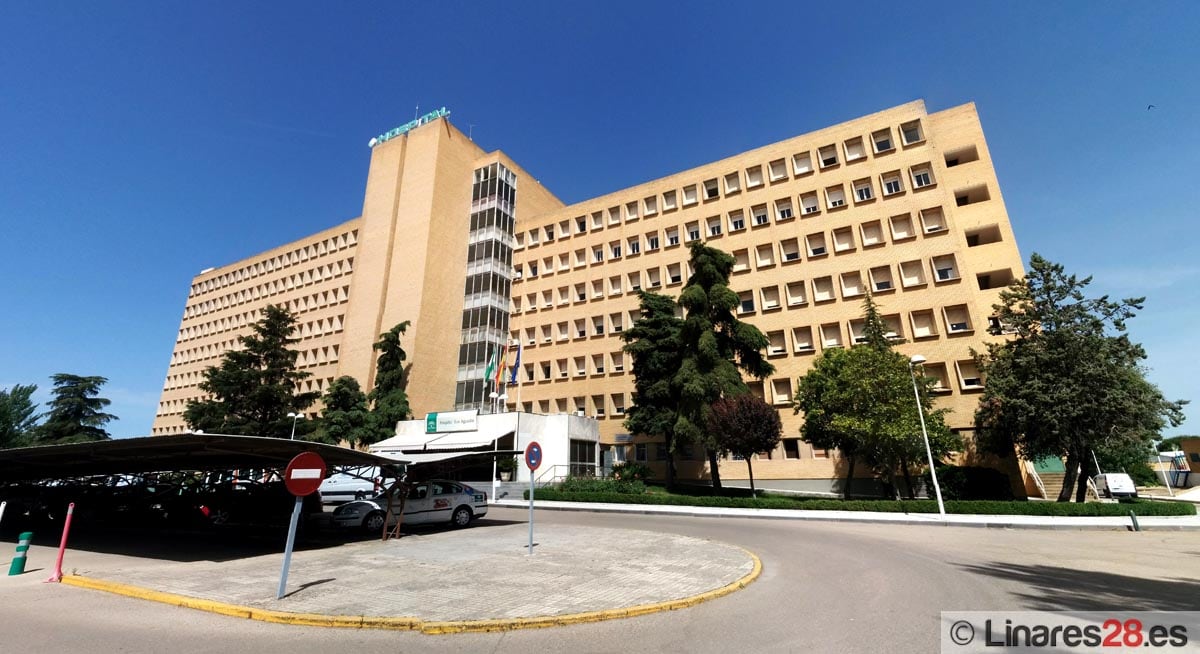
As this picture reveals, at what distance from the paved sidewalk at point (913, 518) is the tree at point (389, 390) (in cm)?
2039

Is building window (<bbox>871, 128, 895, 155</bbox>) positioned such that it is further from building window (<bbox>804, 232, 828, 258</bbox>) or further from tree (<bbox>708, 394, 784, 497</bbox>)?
tree (<bbox>708, 394, 784, 497</bbox>)

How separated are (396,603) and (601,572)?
3.65 m

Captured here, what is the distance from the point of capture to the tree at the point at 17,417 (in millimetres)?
49281

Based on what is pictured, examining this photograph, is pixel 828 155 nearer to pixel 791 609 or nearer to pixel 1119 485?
pixel 1119 485

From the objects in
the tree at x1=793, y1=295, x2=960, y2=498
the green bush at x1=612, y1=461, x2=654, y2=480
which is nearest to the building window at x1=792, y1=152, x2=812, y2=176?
the tree at x1=793, y1=295, x2=960, y2=498

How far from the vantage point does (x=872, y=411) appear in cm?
2412

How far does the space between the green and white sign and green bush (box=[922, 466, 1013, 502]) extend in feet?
93.7

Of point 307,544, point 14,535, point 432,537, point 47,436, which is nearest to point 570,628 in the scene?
point 432,537

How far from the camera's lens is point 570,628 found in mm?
6312

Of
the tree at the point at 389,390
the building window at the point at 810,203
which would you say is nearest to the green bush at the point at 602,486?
the tree at the point at 389,390

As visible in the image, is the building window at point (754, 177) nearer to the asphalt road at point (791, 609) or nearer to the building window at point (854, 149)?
the building window at point (854, 149)

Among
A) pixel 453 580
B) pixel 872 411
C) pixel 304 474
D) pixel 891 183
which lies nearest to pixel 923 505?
pixel 872 411

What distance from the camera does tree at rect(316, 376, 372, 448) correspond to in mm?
39781

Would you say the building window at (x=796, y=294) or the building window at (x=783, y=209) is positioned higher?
the building window at (x=783, y=209)
